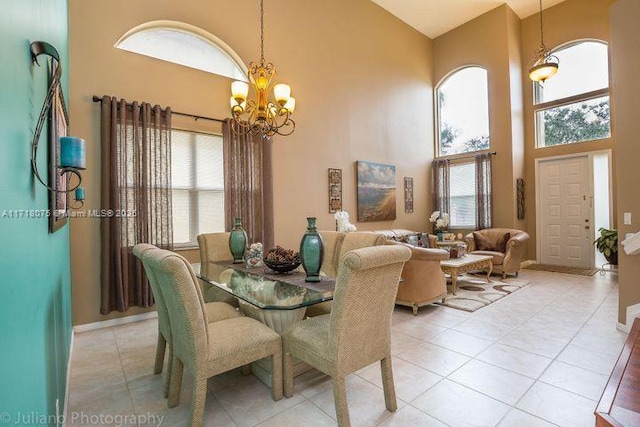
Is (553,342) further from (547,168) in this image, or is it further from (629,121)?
(547,168)

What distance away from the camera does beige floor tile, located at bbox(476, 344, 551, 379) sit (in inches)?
91.7

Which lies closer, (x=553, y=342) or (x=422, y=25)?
(x=553, y=342)

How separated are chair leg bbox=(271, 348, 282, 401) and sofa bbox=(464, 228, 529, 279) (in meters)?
4.74

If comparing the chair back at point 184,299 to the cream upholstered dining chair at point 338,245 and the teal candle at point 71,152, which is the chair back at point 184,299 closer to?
the teal candle at point 71,152

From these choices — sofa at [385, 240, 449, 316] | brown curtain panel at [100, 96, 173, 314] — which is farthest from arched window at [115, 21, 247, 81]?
sofa at [385, 240, 449, 316]

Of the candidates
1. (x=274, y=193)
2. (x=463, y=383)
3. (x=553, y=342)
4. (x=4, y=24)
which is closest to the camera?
(x=4, y=24)

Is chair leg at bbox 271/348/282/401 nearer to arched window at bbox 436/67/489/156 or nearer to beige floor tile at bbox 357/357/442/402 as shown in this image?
beige floor tile at bbox 357/357/442/402

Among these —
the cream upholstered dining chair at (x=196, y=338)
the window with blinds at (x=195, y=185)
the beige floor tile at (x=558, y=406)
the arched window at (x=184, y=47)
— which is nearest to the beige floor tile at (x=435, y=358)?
the beige floor tile at (x=558, y=406)

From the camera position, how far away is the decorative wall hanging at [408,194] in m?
6.86

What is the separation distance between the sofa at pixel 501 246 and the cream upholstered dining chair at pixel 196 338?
16.1 feet

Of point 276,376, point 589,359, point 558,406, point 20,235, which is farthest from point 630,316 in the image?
point 20,235

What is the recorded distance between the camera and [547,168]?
6.49 m

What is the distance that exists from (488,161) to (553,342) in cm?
466

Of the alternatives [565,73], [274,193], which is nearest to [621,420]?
[274,193]
